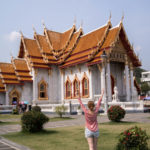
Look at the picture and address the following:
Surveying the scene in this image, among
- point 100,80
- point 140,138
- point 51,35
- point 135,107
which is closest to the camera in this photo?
point 140,138

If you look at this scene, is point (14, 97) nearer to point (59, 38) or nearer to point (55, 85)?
point (55, 85)

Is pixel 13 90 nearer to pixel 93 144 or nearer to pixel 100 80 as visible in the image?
pixel 100 80

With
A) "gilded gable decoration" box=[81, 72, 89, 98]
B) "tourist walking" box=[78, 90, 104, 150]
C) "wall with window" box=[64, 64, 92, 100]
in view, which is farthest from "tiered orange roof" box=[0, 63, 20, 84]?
"tourist walking" box=[78, 90, 104, 150]

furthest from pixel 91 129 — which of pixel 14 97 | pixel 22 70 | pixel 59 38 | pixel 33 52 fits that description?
pixel 59 38

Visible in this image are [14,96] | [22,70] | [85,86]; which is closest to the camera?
[85,86]

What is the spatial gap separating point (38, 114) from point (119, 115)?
4663 mm

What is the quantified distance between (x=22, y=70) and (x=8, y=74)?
1.76m

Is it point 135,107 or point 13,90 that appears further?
point 13,90

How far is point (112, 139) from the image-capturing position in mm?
7016

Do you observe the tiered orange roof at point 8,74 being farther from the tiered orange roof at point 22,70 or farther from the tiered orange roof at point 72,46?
the tiered orange roof at point 72,46

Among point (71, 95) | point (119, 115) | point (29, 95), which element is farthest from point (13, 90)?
point (119, 115)

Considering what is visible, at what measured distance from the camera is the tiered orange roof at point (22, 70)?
2577 centimetres

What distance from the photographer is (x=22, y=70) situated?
26.6m

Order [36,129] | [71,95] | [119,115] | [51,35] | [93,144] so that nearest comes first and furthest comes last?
1. [93,144]
2. [36,129]
3. [119,115]
4. [71,95]
5. [51,35]
